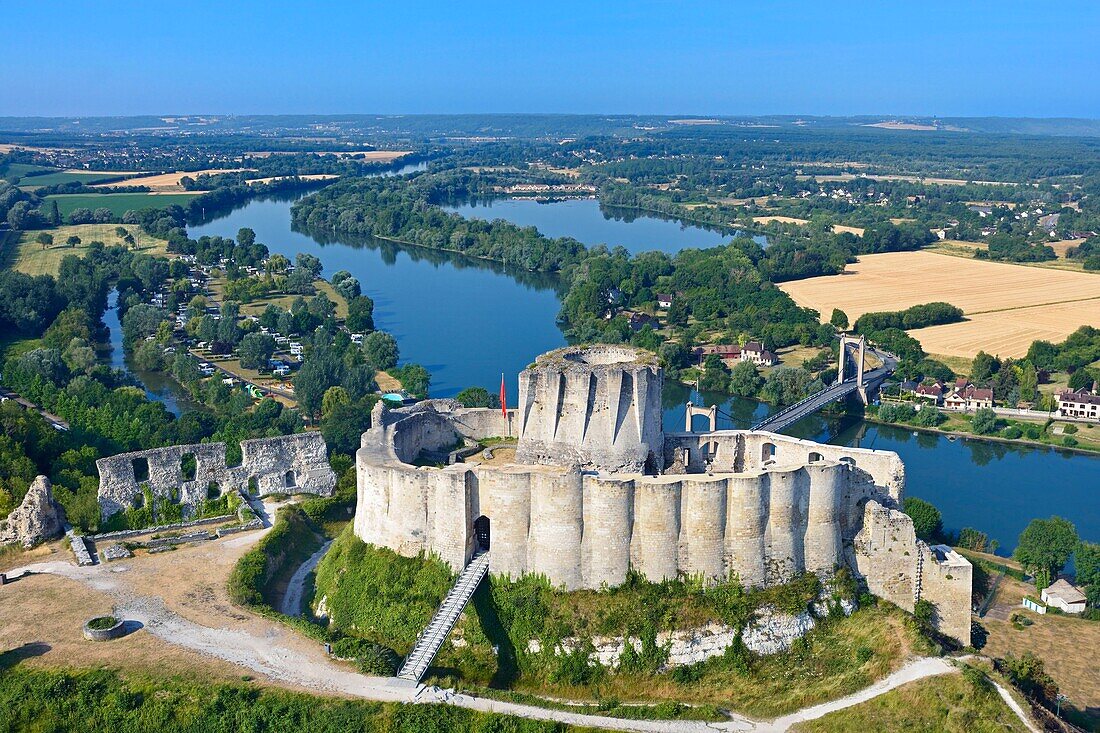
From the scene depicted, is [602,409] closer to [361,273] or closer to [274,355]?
[274,355]

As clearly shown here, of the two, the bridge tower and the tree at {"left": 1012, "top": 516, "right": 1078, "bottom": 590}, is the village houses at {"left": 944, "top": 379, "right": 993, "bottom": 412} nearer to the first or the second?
the bridge tower

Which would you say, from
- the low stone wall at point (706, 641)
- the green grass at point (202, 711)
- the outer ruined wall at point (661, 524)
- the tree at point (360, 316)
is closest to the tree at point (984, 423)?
the outer ruined wall at point (661, 524)

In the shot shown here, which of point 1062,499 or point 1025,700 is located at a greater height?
point 1025,700

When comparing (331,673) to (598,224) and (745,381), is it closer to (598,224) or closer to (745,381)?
(745,381)

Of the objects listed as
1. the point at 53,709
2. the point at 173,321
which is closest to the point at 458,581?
the point at 53,709

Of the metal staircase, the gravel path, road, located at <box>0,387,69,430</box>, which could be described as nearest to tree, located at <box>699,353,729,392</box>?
road, located at <box>0,387,69,430</box>

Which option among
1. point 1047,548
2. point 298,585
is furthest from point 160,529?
point 1047,548
